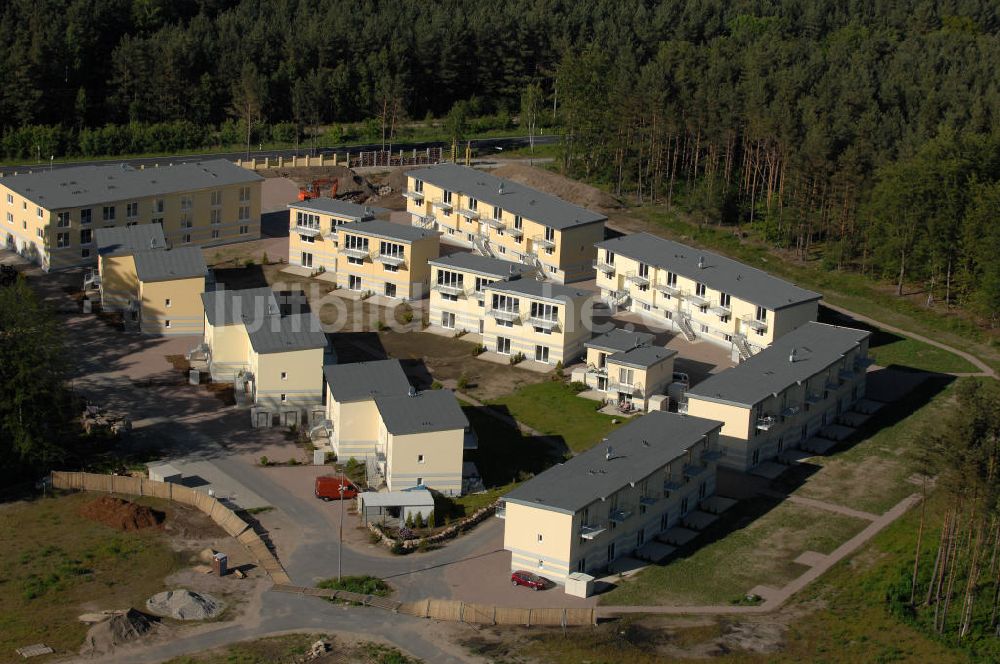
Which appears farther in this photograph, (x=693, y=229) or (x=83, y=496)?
(x=693, y=229)

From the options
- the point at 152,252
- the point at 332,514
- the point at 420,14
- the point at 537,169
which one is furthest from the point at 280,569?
the point at 420,14

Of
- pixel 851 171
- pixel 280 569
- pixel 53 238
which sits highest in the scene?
pixel 851 171

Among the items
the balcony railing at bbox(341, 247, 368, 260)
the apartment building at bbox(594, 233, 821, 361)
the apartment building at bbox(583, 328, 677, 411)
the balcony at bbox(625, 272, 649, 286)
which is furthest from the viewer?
the balcony railing at bbox(341, 247, 368, 260)

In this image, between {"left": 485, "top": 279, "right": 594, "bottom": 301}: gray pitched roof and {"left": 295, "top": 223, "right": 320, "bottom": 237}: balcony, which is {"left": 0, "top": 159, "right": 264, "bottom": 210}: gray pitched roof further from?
{"left": 485, "top": 279, "right": 594, "bottom": 301}: gray pitched roof

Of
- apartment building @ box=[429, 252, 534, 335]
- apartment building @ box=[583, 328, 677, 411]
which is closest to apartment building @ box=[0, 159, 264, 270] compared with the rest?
apartment building @ box=[429, 252, 534, 335]

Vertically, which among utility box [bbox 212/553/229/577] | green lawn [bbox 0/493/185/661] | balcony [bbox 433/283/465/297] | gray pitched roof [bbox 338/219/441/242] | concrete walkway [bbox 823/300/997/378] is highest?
Result: gray pitched roof [bbox 338/219/441/242]

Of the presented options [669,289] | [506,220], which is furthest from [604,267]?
[506,220]

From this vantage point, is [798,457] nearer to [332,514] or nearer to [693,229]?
[332,514]
